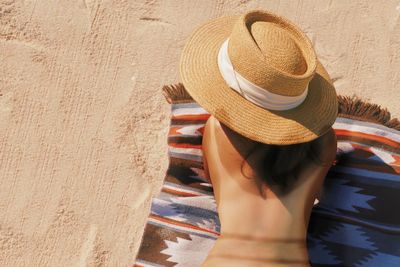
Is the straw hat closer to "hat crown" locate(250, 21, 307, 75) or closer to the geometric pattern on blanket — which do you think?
"hat crown" locate(250, 21, 307, 75)

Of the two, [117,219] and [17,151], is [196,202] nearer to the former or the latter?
[117,219]

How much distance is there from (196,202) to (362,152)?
1.89 ft

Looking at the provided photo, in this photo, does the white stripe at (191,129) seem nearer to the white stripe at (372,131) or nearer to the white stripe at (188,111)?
the white stripe at (188,111)

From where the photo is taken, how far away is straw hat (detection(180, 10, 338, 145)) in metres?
1.30

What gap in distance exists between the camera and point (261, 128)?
4.49ft

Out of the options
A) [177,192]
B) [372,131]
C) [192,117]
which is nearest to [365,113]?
[372,131]

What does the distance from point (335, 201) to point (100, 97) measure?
97 centimetres

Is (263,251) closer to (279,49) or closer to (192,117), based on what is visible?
(279,49)

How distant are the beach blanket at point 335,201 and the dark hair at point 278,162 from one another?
410 mm

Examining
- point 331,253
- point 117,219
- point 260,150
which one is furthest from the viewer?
point 117,219

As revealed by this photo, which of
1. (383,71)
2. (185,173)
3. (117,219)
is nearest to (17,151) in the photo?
(117,219)

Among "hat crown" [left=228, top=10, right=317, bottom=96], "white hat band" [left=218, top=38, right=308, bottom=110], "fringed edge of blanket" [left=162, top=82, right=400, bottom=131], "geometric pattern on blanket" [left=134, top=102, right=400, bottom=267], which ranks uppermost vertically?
"hat crown" [left=228, top=10, right=317, bottom=96]

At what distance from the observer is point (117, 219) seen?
2.17 metres

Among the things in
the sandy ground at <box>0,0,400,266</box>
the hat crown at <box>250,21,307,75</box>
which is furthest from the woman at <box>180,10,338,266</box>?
the sandy ground at <box>0,0,400,266</box>
